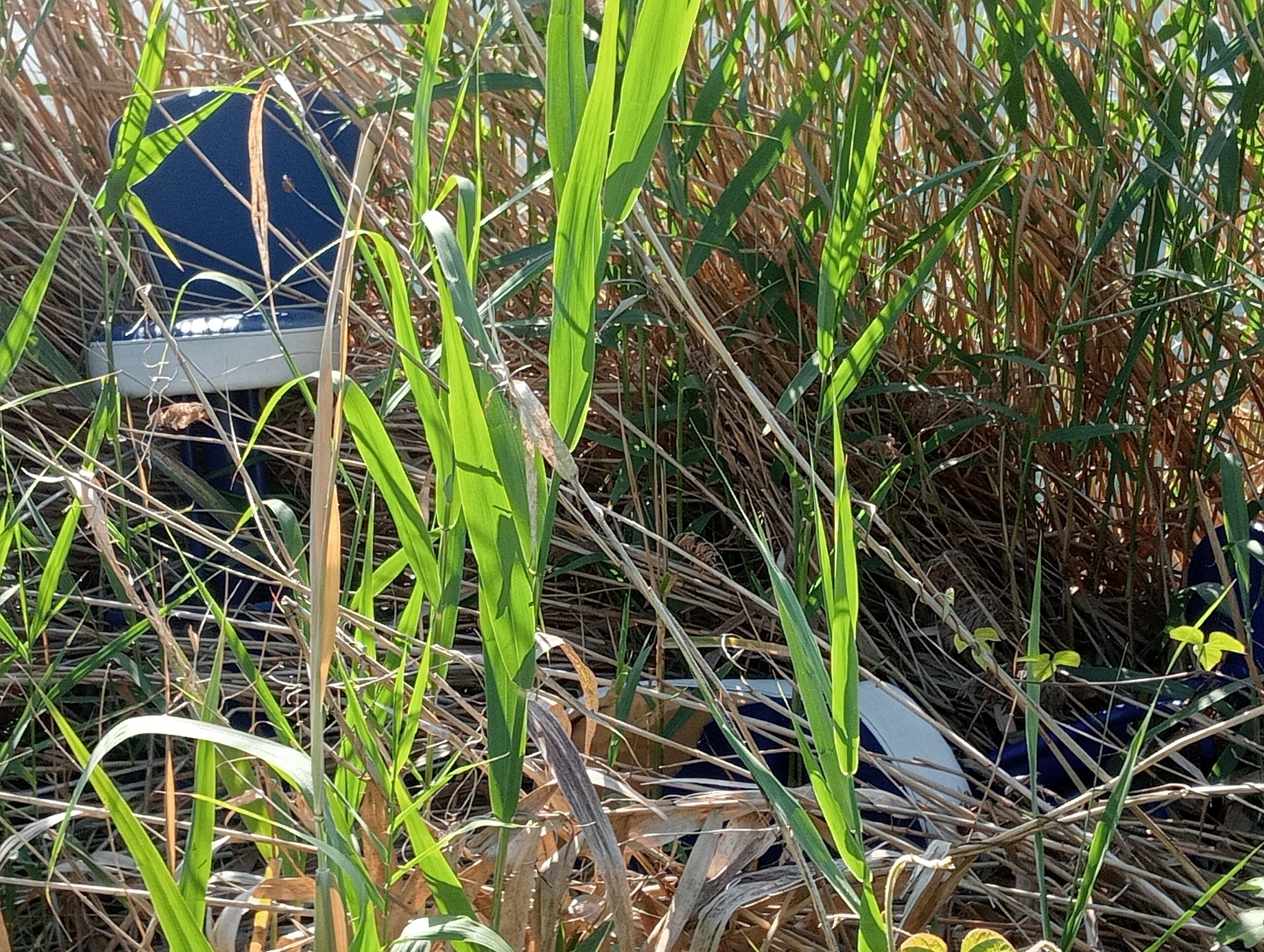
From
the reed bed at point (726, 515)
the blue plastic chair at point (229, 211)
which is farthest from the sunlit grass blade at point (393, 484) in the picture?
the blue plastic chair at point (229, 211)

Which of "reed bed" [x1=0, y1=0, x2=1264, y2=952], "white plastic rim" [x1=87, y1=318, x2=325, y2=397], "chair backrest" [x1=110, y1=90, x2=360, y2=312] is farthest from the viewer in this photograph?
"chair backrest" [x1=110, y1=90, x2=360, y2=312]

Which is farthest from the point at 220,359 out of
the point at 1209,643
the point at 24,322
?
the point at 1209,643

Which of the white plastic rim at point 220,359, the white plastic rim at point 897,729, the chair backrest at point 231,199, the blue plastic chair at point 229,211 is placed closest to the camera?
the white plastic rim at point 897,729

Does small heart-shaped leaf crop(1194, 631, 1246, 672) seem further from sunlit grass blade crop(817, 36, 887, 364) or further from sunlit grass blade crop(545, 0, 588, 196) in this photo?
sunlit grass blade crop(545, 0, 588, 196)

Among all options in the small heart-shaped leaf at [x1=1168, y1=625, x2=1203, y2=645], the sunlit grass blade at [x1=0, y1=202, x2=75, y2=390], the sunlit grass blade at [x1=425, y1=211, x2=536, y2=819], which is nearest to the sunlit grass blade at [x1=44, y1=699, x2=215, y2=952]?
the sunlit grass blade at [x1=425, y1=211, x2=536, y2=819]

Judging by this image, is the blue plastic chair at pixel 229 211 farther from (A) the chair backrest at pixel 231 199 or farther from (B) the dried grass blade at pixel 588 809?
(B) the dried grass blade at pixel 588 809

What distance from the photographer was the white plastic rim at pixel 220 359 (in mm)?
1039

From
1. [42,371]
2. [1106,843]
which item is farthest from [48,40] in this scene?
[1106,843]

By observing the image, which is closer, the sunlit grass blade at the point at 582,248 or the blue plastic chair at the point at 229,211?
the sunlit grass blade at the point at 582,248

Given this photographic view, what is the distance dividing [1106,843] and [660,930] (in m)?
0.20

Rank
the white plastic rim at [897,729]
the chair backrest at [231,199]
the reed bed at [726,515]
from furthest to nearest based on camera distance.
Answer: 1. the chair backrest at [231,199]
2. the white plastic rim at [897,729]
3. the reed bed at [726,515]

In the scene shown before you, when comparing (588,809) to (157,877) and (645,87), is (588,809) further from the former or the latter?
(645,87)

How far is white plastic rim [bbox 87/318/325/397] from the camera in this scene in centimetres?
104

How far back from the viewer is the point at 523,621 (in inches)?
16.8
